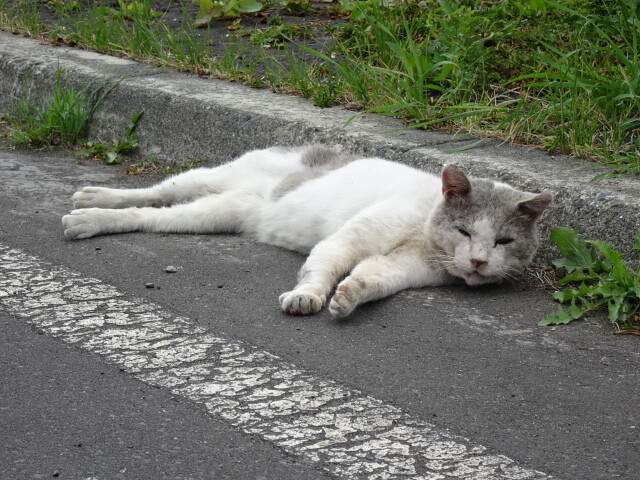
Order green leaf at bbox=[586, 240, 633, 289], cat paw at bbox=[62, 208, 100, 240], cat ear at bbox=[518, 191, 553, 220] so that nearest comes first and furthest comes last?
green leaf at bbox=[586, 240, 633, 289]
cat ear at bbox=[518, 191, 553, 220]
cat paw at bbox=[62, 208, 100, 240]

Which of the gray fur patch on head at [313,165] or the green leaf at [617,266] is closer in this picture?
the green leaf at [617,266]

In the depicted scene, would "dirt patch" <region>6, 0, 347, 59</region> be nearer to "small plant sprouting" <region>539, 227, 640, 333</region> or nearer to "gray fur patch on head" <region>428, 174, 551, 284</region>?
"gray fur patch on head" <region>428, 174, 551, 284</region>

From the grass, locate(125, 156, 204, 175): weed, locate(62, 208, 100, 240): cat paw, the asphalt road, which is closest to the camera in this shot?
the asphalt road

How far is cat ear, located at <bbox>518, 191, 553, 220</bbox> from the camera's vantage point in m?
3.63

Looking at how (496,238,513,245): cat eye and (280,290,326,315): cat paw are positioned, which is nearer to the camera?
(280,290,326,315): cat paw

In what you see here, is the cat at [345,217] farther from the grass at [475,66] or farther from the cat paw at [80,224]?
the grass at [475,66]

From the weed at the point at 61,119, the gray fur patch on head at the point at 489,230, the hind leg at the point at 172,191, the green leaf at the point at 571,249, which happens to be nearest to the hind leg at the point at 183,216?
the hind leg at the point at 172,191

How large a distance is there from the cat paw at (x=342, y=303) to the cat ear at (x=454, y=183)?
0.78 metres

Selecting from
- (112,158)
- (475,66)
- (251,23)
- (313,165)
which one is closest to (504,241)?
(313,165)

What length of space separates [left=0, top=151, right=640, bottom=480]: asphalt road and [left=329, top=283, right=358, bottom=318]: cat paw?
5 centimetres

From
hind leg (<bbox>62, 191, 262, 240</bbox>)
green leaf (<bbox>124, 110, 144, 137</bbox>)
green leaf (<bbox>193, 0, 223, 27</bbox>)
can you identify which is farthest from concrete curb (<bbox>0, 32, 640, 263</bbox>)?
green leaf (<bbox>193, 0, 223, 27</bbox>)

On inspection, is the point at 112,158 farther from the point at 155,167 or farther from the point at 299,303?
the point at 299,303

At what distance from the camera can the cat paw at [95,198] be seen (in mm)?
4461

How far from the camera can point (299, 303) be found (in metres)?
3.27
